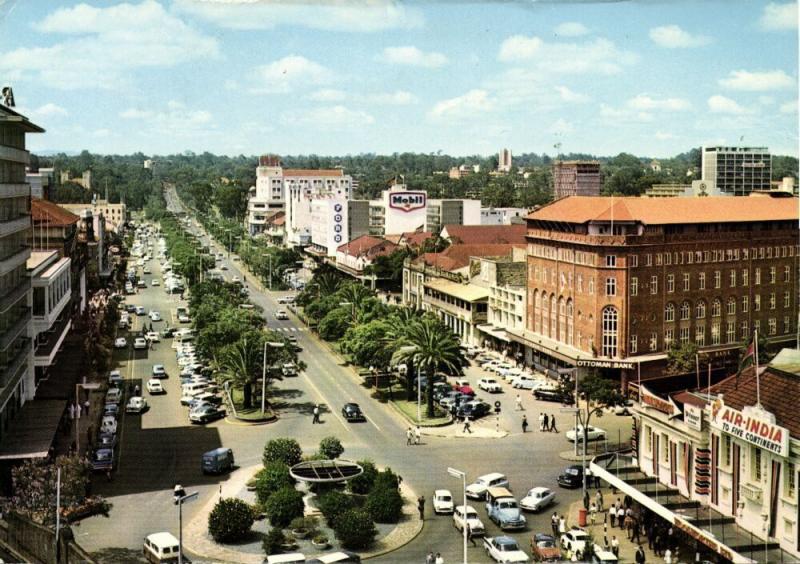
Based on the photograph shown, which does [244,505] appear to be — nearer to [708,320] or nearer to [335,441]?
[335,441]

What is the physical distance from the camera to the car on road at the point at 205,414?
1759 cm

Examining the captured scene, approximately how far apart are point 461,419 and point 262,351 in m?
3.64

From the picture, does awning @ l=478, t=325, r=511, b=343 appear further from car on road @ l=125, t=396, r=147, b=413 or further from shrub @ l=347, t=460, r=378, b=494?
shrub @ l=347, t=460, r=378, b=494

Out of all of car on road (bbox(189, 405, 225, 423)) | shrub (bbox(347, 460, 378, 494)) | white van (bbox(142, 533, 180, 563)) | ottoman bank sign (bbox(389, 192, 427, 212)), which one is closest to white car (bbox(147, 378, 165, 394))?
car on road (bbox(189, 405, 225, 423))

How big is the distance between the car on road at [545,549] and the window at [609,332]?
31.2 feet

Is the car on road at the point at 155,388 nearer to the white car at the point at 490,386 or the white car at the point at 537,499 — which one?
the white car at the point at 490,386

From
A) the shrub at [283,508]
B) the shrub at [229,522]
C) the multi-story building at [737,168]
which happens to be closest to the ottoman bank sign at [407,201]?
the multi-story building at [737,168]

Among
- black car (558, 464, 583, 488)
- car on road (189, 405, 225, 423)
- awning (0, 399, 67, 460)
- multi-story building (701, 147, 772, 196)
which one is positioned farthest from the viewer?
multi-story building (701, 147, 772, 196)

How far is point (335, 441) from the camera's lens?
14.7m

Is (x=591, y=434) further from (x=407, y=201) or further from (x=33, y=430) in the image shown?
(x=407, y=201)

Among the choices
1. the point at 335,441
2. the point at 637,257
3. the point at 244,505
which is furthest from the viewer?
the point at 637,257

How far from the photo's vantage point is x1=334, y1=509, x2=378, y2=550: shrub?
38.3 ft

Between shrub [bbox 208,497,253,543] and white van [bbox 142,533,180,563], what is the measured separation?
57 cm

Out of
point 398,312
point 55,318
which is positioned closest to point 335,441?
point 55,318
